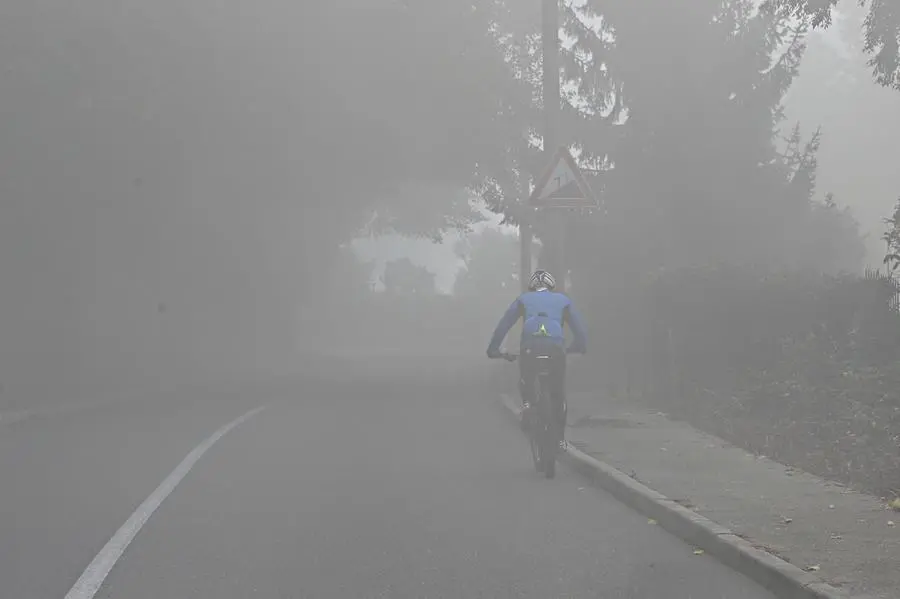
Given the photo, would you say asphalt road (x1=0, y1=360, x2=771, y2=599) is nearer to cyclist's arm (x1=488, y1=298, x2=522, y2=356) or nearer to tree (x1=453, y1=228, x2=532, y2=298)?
cyclist's arm (x1=488, y1=298, x2=522, y2=356)

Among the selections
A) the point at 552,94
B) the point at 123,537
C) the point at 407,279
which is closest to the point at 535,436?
the point at 123,537

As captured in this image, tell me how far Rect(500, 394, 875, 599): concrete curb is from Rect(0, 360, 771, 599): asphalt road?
0.36ft

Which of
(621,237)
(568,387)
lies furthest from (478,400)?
(621,237)

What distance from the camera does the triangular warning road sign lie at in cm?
1817

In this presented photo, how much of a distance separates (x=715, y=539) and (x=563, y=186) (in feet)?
33.5

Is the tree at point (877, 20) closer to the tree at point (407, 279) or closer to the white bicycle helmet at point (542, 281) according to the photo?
the white bicycle helmet at point (542, 281)

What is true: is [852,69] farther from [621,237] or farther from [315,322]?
[621,237]

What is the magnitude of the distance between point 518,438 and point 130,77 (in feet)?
33.4

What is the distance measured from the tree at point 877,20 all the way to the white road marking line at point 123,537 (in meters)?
8.57

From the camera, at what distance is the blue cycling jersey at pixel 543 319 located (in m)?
12.7

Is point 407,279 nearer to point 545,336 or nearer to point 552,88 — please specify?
point 552,88

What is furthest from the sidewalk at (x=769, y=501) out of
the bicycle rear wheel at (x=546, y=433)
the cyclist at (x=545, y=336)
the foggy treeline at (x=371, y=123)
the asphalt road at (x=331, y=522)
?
the foggy treeline at (x=371, y=123)

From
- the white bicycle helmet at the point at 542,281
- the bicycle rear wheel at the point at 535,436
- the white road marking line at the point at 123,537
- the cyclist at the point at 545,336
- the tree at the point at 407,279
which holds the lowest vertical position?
the white road marking line at the point at 123,537

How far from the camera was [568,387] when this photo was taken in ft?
81.1
